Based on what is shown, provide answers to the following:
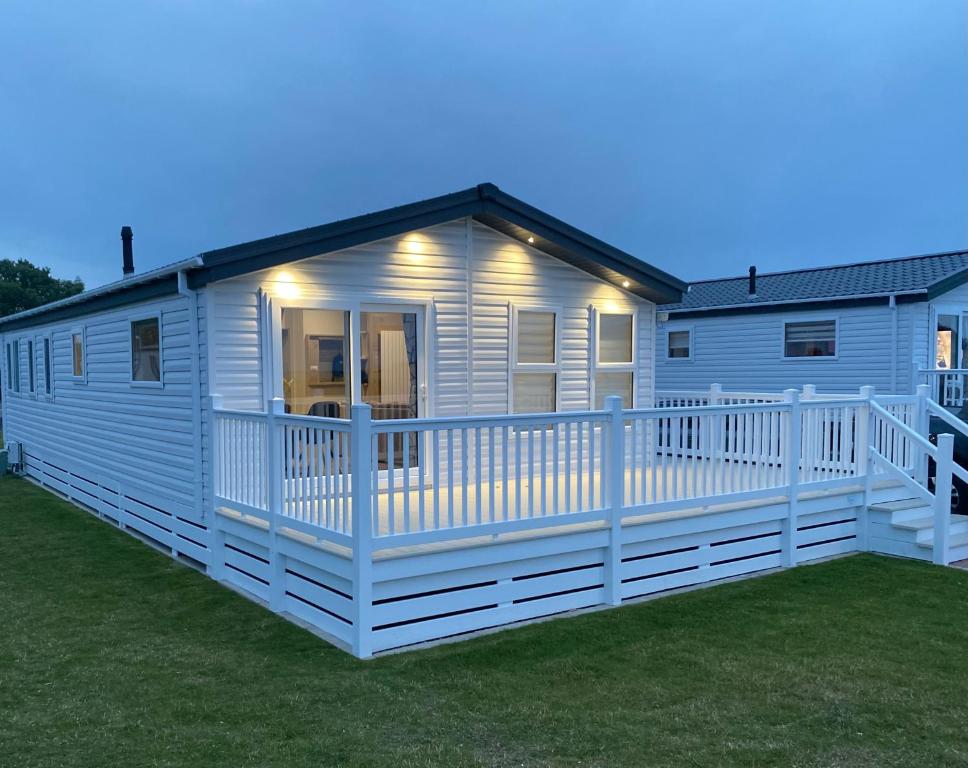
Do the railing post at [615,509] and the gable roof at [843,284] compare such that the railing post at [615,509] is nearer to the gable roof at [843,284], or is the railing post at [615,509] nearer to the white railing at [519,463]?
the white railing at [519,463]

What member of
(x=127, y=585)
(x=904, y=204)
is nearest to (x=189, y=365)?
(x=127, y=585)

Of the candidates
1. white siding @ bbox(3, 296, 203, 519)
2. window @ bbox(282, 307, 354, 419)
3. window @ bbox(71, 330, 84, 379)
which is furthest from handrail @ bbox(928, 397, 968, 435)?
window @ bbox(71, 330, 84, 379)

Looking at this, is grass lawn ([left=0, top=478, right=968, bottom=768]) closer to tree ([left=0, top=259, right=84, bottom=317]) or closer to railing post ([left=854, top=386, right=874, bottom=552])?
railing post ([left=854, top=386, right=874, bottom=552])

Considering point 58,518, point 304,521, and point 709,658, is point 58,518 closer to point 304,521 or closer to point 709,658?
point 304,521

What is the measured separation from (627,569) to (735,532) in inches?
50.1

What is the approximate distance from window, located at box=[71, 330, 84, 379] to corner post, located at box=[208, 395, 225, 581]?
4.13m

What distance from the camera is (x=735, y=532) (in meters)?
6.49

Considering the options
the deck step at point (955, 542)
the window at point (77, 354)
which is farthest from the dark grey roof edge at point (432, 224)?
the window at point (77, 354)

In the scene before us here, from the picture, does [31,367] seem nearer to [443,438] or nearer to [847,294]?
[443,438]

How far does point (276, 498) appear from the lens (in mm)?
5477

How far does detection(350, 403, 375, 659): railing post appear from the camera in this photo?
4.57 metres

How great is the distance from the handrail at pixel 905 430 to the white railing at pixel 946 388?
540cm

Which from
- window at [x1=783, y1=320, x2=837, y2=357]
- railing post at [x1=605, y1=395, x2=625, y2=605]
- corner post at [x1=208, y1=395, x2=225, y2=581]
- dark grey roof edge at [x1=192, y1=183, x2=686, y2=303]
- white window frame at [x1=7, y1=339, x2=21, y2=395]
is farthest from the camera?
window at [x1=783, y1=320, x2=837, y2=357]

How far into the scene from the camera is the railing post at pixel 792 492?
6.77 meters
